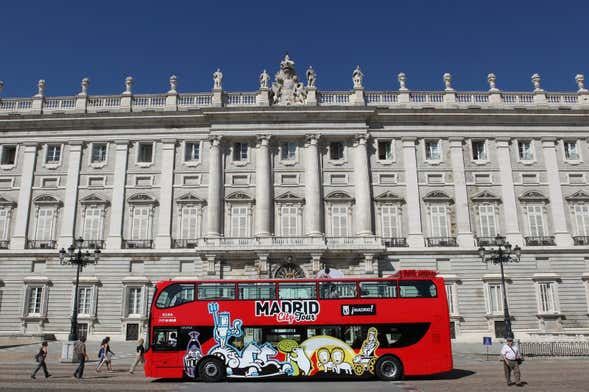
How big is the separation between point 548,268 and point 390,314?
76.4 ft

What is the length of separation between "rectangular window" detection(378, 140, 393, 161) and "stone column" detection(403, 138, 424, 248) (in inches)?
42.0

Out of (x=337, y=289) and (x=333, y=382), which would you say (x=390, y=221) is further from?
(x=333, y=382)

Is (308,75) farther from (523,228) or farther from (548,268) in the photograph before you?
(548,268)

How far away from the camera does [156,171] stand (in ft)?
124

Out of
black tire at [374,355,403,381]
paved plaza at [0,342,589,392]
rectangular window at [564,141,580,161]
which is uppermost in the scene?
rectangular window at [564,141,580,161]

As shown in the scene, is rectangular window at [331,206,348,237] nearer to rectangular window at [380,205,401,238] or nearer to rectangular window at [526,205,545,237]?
rectangular window at [380,205,401,238]

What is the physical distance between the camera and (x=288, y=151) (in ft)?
Answer: 126

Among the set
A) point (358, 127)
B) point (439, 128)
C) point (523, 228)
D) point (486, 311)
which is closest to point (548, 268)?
point (523, 228)

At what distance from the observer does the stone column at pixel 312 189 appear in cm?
3591

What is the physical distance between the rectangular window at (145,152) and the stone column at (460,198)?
2326 centimetres

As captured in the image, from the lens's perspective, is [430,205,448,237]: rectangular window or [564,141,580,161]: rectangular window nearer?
[430,205,448,237]: rectangular window

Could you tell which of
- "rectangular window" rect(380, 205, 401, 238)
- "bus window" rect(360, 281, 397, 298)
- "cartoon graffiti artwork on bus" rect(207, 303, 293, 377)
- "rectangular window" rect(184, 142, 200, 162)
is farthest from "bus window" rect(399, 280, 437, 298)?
"rectangular window" rect(184, 142, 200, 162)

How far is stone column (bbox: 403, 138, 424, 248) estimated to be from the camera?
36.2 metres

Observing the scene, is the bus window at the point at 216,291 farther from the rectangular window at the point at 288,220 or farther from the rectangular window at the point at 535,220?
the rectangular window at the point at 535,220
